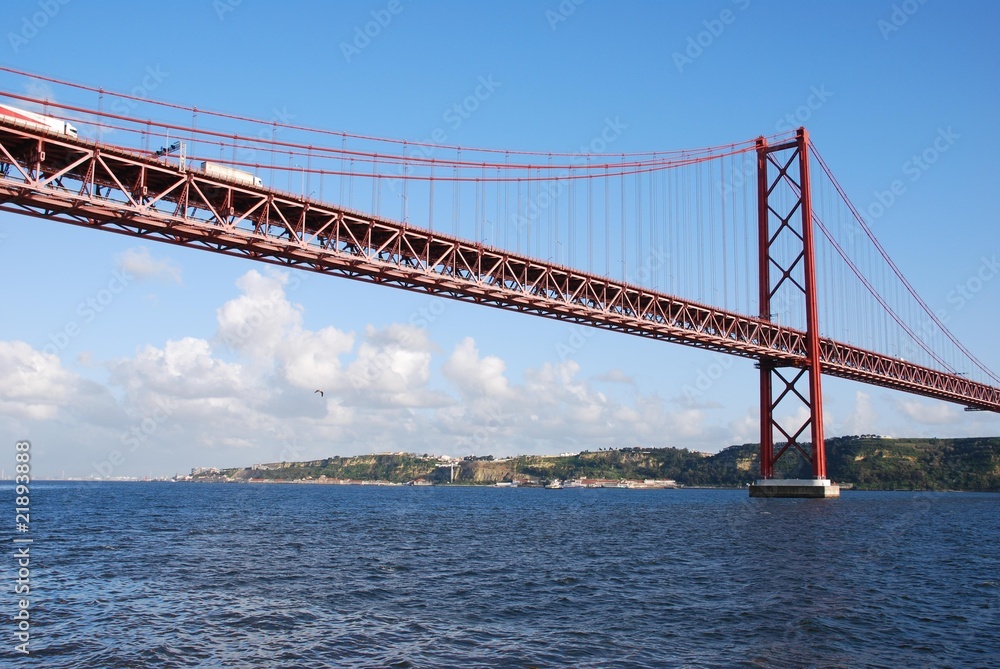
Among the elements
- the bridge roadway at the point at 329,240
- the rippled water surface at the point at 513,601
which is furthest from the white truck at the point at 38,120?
the rippled water surface at the point at 513,601

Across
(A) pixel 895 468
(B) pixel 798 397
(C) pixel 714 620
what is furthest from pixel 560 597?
(A) pixel 895 468

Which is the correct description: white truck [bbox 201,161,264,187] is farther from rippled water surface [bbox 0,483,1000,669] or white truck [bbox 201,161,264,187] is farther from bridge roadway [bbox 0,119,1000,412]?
rippled water surface [bbox 0,483,1000,669]

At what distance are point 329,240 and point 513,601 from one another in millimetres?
26301

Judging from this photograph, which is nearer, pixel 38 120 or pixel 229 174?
pixel 38 120

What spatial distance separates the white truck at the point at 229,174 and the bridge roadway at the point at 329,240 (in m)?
0.34

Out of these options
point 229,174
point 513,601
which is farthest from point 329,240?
point 513,601

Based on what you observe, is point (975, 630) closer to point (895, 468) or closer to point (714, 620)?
point (714, 620)

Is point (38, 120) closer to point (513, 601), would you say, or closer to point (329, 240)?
point (329, 240)

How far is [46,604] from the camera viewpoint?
21188 millimetres

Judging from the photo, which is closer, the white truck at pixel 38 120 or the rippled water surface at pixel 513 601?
the rippled water surface at pixel 513 601

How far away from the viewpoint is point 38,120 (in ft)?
106

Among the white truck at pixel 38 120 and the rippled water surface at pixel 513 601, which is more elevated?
the white truck at pixel 38 120

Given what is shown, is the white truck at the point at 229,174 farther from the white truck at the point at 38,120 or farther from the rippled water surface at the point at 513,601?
the rippled water surface at the point at 513,601

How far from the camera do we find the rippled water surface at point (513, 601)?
645 inches
